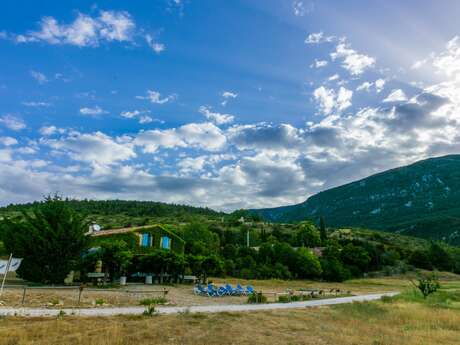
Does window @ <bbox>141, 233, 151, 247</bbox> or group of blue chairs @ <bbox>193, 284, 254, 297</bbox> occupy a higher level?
window @ <bbox>141, 233, 151, 247</bbox>

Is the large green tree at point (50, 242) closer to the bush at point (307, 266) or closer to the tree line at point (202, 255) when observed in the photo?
the tree line at point (202, 255)

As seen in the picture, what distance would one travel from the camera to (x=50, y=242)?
2464 centimetres

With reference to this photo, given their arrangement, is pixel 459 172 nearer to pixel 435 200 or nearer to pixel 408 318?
pixel 435 200

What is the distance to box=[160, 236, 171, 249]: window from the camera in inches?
1464

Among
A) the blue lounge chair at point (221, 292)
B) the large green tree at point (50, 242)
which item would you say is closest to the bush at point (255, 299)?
the blue lounge chair at point (221, 292)

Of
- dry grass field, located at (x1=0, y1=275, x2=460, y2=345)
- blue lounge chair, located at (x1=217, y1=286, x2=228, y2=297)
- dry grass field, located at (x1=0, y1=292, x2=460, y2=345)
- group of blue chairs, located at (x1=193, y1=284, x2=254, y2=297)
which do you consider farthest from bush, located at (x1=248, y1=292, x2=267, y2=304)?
dry grass field, located at (x1=0, y1=292, x2=460, y2=345)

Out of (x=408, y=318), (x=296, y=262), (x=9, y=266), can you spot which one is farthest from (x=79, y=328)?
(x=296, y=262)

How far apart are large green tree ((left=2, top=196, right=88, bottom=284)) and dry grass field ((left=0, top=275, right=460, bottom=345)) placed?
1365 centimetres

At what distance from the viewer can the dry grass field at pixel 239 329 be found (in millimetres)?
10336

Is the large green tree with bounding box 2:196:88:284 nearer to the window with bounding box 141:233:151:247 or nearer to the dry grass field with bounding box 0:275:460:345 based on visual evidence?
the window with bounding box 141:233:151:247

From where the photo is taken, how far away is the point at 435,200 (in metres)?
171

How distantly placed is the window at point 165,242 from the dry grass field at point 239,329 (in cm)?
2187

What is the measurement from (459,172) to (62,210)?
218 m

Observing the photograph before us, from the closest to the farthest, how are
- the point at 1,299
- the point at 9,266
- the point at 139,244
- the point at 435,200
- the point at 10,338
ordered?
the point at 10,338
the point at 9,266
the point at 1,299
the point at 139,244
the point at 435,200
